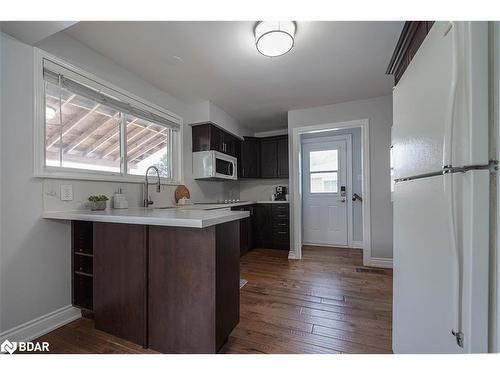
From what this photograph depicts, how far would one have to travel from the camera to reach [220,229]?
3.97ft

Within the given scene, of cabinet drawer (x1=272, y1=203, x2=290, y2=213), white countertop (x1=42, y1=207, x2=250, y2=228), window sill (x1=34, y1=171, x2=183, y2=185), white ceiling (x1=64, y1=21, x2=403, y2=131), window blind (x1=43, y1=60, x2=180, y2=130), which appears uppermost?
white ceiling (x1=64, y1=21, x2=403, y2=131)

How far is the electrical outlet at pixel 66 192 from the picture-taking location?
66.1 inches

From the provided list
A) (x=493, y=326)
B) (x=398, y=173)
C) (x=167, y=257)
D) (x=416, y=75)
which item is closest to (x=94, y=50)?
(x=167, y=257)

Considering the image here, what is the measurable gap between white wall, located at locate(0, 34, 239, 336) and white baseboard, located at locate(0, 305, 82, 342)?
0.10 ft

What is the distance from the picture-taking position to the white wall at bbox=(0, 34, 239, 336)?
138 cm

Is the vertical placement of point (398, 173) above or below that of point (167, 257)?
above

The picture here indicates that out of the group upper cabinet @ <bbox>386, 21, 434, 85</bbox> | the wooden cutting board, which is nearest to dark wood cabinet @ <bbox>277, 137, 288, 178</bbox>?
the wooden cutting board

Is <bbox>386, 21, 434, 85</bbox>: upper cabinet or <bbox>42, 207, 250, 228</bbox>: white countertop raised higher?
<bbox>386, 21, 434, 85</bbox>: upper cabinet

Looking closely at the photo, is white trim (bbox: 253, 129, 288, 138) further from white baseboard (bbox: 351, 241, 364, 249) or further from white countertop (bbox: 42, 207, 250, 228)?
white countertop (bbox: 42, 207, 250, 228)

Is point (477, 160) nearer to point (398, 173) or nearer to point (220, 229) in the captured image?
point (398, 173)

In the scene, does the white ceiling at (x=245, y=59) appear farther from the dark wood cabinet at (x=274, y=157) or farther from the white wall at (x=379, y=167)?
the dark wood cabinet at (x=274, y=157)

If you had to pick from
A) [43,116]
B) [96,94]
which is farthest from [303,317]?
[96,94]

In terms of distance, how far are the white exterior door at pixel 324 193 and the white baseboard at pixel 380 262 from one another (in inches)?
42.0
